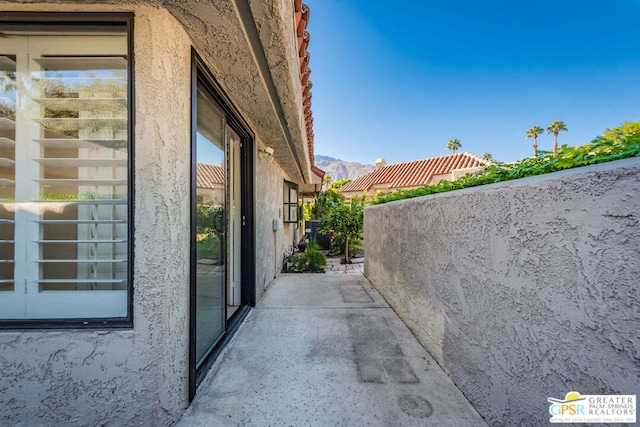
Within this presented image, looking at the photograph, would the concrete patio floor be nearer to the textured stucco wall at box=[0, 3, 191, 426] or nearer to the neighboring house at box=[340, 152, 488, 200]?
the textured stucco wall at box=[0, 3, 191, 426]

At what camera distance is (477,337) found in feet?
7.28

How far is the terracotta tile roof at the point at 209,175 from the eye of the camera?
110 inches

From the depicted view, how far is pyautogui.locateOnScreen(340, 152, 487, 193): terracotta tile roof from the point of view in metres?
21.5

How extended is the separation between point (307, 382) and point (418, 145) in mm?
34755

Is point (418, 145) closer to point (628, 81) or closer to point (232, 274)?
point (628, 81)

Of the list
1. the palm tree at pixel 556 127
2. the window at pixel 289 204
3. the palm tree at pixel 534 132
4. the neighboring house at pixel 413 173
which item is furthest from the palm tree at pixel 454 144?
the window at pixel 289 204

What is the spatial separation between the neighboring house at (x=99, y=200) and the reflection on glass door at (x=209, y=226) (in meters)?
0.43

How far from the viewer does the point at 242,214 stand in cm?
474

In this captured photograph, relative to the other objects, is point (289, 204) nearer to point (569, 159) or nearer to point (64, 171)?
point (64, 171)

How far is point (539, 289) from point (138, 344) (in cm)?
281

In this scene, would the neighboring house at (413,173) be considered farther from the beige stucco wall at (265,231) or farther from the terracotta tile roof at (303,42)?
the terracotta tile roof at (303,42)

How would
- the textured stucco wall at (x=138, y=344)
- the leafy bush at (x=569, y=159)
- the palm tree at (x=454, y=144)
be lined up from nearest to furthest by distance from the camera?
the leafy bush at (x=569, y=159)
the textured stucco wall at (x=138, y=344)
the palm tree at (x=454, y=144)

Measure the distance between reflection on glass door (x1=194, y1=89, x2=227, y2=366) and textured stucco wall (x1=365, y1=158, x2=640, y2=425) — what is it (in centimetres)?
260

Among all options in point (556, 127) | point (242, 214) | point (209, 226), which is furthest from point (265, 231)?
point (556, 127)
